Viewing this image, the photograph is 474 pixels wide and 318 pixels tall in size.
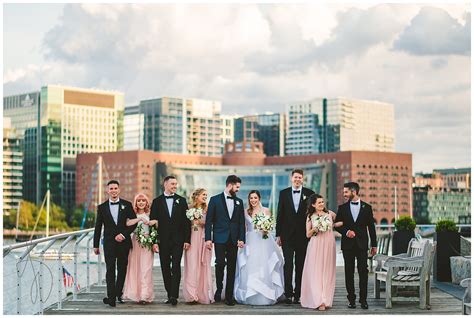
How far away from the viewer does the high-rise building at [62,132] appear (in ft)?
505

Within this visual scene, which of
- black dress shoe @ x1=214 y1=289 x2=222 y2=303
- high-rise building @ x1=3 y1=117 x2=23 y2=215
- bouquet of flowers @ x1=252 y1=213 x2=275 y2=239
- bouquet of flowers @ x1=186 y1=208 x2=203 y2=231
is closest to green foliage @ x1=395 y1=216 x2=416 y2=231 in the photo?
bouquet of flowers @ x1=252 y1=213 x2=275 y2=239

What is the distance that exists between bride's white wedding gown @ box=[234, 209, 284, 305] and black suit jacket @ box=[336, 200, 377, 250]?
970 mm

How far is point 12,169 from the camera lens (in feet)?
519

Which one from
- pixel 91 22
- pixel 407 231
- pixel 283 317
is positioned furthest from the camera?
pixel 91 22

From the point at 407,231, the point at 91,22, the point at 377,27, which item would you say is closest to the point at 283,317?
the point at 407,231

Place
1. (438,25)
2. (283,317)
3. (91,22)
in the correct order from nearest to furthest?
(283,317)
(438,25)
(91,22)

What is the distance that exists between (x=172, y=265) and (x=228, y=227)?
0.88 metres

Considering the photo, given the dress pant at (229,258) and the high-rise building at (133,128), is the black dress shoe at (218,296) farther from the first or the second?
the high-rise building at (133,128)

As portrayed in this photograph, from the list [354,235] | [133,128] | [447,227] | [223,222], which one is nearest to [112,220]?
[223,222]

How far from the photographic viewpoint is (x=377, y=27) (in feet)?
501

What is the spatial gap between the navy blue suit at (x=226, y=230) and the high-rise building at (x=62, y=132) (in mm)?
137940

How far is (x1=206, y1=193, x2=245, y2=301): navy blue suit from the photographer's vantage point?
11.9m

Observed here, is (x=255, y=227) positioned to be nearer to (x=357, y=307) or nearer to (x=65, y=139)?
(x=357, y=307)

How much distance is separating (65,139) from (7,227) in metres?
35.9
